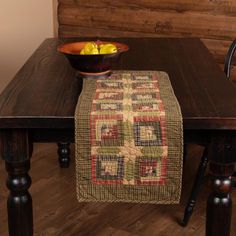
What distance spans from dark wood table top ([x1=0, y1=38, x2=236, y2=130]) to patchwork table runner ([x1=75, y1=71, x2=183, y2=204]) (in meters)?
0.06

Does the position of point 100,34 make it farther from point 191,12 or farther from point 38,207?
point 38,207

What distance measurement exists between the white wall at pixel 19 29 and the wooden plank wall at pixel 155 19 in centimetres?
15

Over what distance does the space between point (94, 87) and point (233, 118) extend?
554mm

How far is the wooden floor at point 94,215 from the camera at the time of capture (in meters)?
2.43

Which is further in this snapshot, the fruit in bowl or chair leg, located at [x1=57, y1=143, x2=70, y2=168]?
chair leg, located at [x1=57, y1=143, x2=70, y2=168]

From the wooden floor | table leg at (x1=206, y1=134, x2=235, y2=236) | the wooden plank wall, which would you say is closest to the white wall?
the wooden plank wall

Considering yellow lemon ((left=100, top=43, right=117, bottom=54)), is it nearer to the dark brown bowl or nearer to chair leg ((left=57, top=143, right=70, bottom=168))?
the dark brown bowl

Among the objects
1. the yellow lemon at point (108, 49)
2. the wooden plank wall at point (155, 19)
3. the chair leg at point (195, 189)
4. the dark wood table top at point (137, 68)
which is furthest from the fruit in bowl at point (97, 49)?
the wooden plank wall at point (155, 19)

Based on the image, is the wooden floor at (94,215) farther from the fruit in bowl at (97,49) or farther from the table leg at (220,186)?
the fruit in bowl at (97,49)

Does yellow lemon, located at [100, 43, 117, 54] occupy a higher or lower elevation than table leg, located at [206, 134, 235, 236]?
higher

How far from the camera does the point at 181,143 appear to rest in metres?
1.64

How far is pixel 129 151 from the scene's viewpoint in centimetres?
164

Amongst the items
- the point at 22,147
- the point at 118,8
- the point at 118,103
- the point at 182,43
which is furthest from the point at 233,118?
the point at 118,8

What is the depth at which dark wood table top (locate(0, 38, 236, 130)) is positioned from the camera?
162 centimetres
